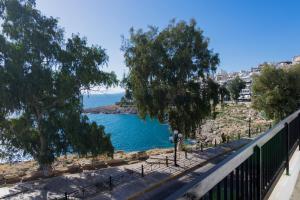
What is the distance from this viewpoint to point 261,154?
10.8 feet

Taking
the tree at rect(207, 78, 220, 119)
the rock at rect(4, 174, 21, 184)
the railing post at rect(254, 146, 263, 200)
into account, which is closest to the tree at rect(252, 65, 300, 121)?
the tree at rect(207, 78, 220, 119)

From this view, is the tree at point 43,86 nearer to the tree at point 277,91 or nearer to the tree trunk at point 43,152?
the tree trunk at point 43,152

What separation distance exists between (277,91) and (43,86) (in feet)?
71.4

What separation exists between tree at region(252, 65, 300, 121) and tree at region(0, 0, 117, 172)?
58.4ft

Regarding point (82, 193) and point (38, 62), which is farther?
point (38, 62)

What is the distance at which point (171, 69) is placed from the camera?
69.9 ft

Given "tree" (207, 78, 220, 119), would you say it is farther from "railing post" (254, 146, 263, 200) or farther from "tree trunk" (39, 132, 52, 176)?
"railing post" (254, 146, 263, 200)

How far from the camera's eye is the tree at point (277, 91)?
88.5 ft

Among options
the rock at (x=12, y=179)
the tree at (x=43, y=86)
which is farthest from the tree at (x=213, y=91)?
the rock at (x=12, y=179)

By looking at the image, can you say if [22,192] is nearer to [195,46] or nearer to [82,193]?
[82,193]

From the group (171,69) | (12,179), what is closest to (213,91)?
(171,69)

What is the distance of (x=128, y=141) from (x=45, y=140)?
1353 inches

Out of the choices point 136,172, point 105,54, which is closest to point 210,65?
point 105,54

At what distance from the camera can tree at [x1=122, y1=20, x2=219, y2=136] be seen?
20984 mm
